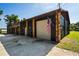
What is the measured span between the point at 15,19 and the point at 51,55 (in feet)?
103

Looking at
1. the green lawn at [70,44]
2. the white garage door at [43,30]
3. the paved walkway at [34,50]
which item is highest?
the white garage door at [43,30]

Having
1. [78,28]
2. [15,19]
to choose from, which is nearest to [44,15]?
[15,19]

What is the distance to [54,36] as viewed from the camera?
10.4 m

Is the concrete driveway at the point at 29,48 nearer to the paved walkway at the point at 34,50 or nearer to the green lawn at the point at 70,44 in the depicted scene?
the paved walkway at the point at 34,50

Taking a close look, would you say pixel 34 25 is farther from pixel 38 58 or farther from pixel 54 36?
pixel 38 58

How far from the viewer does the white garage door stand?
11587 millimetres

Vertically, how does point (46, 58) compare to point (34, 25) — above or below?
below

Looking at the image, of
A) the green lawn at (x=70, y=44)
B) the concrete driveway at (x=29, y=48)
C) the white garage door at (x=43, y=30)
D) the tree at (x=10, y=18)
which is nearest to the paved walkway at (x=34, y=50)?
the concrete driveway at (x=29, y=48)

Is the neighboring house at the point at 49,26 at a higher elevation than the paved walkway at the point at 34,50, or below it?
higher

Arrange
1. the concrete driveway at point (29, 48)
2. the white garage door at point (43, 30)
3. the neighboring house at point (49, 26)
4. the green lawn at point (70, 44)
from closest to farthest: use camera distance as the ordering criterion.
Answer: the concrete driveway at point (29, 48) → the green lawn at point (70, 44) → the neighboring house at point (49, 26) → the white garage door at point (43, 30)

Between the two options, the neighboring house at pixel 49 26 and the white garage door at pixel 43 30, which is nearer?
the neighboring house at pixel 49 26

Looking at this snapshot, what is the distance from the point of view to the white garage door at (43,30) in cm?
1159

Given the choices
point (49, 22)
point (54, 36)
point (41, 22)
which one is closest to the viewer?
point (54, 36)

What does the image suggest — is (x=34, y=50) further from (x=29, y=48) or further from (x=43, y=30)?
(x=43, y=30)
